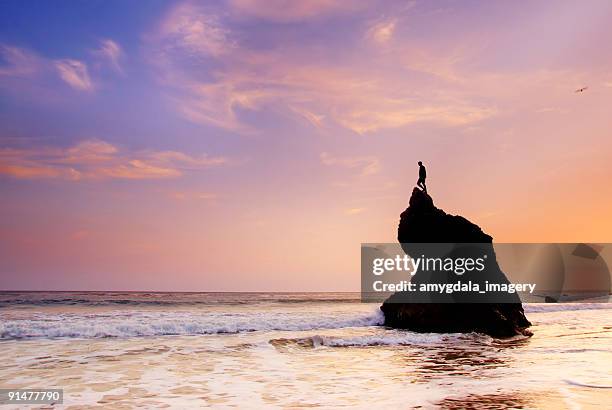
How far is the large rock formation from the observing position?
1051 inches

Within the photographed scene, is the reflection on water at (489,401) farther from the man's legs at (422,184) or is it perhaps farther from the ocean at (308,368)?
the man's legs at (422,184)

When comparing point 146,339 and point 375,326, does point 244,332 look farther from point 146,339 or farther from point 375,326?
point 375,326

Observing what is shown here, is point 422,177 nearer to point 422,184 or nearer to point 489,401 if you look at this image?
point 422,184

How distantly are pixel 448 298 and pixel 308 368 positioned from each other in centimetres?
1513

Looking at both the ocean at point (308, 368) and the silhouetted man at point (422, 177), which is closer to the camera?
the ocean at point (308, 368)

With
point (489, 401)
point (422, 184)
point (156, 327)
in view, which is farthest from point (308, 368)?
point (422, 184)

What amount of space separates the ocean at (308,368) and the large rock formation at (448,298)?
6.96 ft

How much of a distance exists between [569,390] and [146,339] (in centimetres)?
2037

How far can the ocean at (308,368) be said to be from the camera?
10938mm

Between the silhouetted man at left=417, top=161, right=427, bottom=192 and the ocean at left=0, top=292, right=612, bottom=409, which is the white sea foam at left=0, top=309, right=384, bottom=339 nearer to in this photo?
the ocean at left=0, top=292, right=612, bottom=409

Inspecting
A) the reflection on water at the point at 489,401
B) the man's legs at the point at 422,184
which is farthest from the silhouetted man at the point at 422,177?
the reflection on water at the point at 489,401

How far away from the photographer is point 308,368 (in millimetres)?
15523

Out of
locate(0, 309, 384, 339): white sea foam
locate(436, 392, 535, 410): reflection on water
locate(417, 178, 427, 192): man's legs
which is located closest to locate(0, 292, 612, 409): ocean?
locate(436, 392, 535, 410): reflection on water

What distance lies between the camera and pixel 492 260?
29734mm
